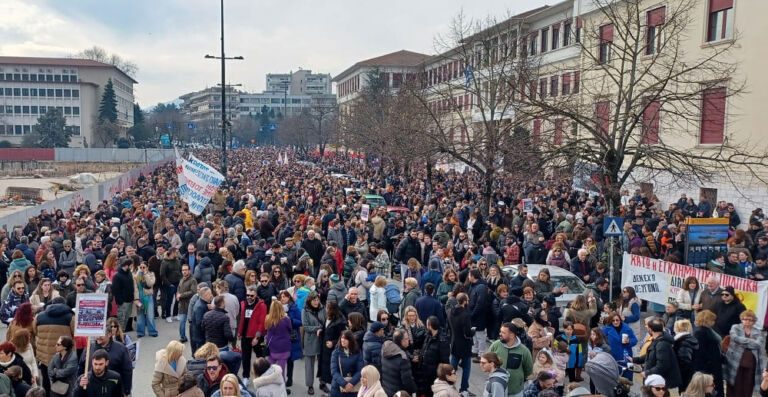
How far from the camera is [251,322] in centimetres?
980

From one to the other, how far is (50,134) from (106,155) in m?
19.7

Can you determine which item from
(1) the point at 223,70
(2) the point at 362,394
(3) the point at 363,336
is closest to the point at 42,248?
(3) the point at 363,336

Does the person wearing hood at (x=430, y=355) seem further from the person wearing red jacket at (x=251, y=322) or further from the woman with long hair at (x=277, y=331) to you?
the person wearing red jacket at (x=251, y=322)

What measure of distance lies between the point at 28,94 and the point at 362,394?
12544 centimetres

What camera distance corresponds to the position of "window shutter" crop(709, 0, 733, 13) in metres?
27.1

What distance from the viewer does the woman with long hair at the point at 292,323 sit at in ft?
32.6

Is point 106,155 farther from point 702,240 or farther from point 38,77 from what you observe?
point 702,240

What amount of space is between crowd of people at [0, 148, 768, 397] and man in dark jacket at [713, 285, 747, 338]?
20 millimetres

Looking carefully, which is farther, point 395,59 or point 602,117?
point 395,59

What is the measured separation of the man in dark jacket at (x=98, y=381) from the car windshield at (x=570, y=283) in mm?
8144

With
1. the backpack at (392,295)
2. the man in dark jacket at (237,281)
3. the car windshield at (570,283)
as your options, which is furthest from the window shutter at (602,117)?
the man in dark jacket at (237,281)

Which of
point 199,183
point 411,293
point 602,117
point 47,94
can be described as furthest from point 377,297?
point 47,94

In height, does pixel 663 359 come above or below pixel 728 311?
below

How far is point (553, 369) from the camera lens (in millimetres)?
7969
